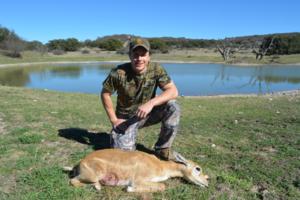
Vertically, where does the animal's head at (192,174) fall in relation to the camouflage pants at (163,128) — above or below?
below

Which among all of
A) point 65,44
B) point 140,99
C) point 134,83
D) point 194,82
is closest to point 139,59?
point 134,83

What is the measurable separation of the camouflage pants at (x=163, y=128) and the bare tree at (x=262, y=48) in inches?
2288

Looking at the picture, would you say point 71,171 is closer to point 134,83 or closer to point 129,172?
point 129,172

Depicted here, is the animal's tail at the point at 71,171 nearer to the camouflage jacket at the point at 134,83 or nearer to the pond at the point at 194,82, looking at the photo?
the camouflage jacket at the point at 134,83

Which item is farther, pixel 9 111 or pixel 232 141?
pixel 9 111

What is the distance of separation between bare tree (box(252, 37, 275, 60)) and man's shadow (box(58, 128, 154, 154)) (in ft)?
187

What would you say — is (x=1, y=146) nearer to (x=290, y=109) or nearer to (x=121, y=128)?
(x=121, y=128)

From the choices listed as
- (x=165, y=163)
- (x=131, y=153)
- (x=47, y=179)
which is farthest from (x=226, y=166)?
(x=47, y=179)

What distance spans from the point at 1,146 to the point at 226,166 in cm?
345

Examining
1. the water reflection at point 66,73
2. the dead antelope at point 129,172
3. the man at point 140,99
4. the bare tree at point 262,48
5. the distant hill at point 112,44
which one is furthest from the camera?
the distant hill at point 112,44

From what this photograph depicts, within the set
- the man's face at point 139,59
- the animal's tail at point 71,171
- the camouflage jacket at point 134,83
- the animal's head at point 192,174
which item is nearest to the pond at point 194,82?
the camouflage jacket at point 134,83

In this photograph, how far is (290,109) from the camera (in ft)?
34.0

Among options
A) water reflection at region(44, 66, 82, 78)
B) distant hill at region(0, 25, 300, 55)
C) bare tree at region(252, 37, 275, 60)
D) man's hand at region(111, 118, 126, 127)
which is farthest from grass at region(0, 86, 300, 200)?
bare tree at region(252, 37, 275, 60)

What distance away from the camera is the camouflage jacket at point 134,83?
5.46 meters
